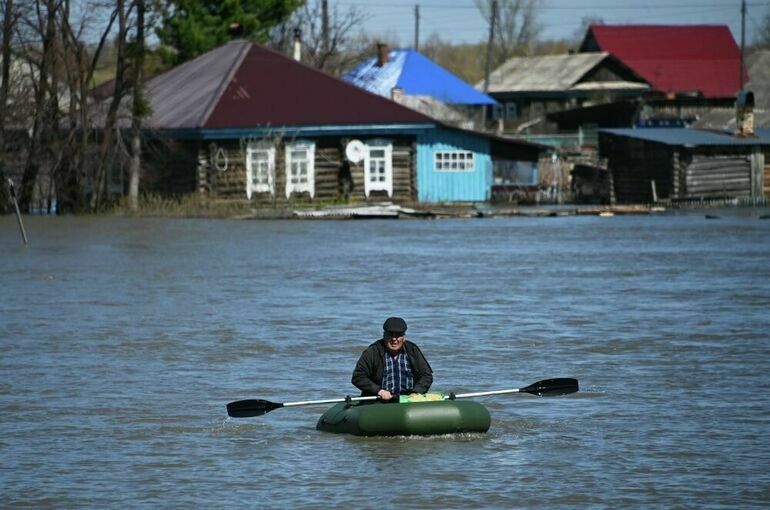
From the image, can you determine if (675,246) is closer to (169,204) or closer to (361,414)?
(169,204)

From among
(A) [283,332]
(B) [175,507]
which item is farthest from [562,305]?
(B) [175,507]

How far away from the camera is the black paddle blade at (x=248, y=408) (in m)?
14.5

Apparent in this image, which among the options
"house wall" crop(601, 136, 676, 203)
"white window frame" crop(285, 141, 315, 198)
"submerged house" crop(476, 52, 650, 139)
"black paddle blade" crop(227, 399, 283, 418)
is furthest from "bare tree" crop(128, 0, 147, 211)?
"black paddle blade" crop(227, 399, 283, 418)

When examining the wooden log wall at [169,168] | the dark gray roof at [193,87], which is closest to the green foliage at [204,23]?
the dark gray roof at [193,87]

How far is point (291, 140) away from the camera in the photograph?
53500 mm

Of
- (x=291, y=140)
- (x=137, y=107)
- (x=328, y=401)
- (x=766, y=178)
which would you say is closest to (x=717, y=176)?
(x=766, y=178)

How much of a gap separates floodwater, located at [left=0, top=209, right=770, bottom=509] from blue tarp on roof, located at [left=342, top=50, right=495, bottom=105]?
37821 millimetres

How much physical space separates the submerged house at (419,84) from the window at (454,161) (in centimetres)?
1404

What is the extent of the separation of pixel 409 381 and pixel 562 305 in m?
11.9

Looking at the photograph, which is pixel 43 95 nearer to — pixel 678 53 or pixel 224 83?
pixel 224 83

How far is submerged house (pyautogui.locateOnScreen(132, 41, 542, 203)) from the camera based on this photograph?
5331 centimetres

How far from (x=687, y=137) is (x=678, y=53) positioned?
38333 mm

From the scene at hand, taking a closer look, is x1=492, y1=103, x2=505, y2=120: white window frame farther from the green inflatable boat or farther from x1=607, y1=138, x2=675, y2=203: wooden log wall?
the green inflatable boat

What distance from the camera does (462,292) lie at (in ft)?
92.4
